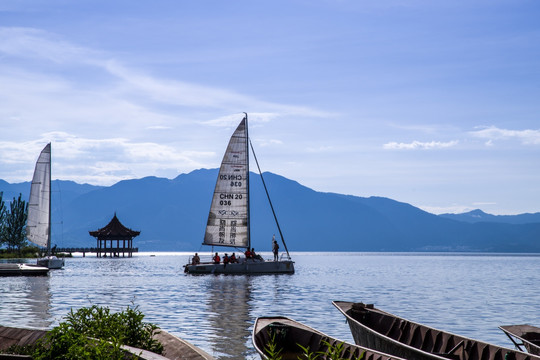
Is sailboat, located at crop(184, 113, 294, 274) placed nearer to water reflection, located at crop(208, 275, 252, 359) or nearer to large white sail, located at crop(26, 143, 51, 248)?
water reflection, located at crop(208, 275, 252, 359)

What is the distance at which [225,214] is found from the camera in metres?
79.3

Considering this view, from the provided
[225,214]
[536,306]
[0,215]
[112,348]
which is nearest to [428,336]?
[112,348]

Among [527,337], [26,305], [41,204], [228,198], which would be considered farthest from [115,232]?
[527,337]

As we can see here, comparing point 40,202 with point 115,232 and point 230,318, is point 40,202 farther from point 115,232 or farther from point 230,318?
point 115,232

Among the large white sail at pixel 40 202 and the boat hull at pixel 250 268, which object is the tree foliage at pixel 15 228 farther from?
the boat hull at pixel 250 268

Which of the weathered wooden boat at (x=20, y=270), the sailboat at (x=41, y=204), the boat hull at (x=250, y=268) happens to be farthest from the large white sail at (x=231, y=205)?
the sailboat at (x=41, y=204)

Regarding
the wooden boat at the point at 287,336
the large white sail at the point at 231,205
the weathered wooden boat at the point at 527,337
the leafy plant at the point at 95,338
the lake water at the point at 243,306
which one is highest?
the large white sail at the point at 231,205

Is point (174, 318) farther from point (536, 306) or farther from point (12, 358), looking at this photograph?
point (536, 306)

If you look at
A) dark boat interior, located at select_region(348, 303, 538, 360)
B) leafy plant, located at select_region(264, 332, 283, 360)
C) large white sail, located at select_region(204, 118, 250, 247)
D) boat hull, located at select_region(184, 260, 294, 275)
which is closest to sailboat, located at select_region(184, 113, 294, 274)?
large white sail, located at select_region(204, 118, 250, 247)

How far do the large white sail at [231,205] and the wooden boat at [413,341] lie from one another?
178 feet

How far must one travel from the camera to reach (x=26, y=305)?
42.7m

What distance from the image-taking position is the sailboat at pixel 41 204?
8969 centimetres

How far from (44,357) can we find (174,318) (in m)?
23.5

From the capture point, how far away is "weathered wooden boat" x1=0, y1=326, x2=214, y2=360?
12.6 metres
